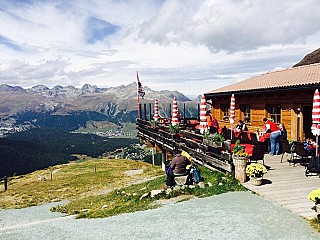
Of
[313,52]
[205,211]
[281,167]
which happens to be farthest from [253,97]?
[313,52]

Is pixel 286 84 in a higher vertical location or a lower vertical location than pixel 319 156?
higher

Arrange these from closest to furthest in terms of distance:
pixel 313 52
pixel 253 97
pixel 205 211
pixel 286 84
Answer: pixel 205 211
pixel 286 84
pixel 253 97
pixel 313 52

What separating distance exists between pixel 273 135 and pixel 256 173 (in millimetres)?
5209

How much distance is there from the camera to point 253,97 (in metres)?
19.3

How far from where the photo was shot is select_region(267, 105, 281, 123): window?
17.2 m

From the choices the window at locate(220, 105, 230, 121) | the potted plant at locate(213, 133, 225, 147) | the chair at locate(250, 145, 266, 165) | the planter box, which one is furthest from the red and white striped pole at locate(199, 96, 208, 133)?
the window at locate(220, 105, 230, 121)

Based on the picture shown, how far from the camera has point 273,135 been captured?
15.0 metres

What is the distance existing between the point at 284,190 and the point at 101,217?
6.18 meters

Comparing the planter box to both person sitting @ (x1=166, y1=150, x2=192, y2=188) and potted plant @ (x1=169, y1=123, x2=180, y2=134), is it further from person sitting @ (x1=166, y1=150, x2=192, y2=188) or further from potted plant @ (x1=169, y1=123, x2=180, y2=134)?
potted plant @ (x1=169, y1=123, x2=180, y2=134)

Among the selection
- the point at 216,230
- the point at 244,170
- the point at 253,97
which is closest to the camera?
the point at 216,230

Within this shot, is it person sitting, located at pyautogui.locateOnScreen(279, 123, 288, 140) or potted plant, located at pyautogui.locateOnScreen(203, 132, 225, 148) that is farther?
person sitting, located at pyautogui.locateOnScreen(279, 123, 288, 140)

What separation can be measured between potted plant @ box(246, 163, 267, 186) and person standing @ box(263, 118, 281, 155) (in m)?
5.06

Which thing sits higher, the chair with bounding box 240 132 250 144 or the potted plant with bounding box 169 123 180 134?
the potted plant with bounding box 169 123 180 134

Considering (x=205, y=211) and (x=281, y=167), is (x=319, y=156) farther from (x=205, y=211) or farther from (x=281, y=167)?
(x=205, y=211)
